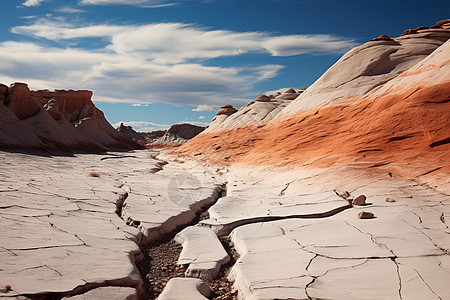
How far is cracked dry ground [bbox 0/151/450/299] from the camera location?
2.95 m

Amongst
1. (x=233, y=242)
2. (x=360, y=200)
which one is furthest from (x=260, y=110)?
(x=233, y=242)

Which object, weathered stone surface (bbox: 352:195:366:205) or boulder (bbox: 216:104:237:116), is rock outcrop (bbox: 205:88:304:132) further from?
weathered stone surface (bbox: 352:195:366:205)

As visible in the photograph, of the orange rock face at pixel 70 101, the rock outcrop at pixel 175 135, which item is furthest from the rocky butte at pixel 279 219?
the rock outcrop at pixel 175 135

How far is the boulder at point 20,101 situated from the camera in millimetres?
17922

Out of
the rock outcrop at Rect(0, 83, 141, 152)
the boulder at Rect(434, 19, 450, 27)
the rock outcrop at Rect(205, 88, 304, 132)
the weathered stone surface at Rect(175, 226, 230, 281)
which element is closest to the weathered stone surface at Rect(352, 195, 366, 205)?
the weathered stone surface at Rect(175, 226, 230, 281)

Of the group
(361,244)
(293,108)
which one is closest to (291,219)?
(361,244)

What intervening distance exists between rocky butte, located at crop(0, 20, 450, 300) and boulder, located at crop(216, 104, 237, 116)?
13.9 meters

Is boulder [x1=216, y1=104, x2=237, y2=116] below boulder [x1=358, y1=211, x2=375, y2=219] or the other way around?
the other way around

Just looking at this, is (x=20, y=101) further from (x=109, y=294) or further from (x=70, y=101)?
(x=109, y=294)

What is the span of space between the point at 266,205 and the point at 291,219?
1.19 metres

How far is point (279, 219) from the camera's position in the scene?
538 centimetres

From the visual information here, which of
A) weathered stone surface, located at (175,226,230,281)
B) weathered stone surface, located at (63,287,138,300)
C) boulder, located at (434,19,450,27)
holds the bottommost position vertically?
weathered stone surface, located at (175,226,230,281)

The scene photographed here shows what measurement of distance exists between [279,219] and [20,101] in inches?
732

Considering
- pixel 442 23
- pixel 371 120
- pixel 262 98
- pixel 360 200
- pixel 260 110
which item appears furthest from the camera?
pixel 262 98
